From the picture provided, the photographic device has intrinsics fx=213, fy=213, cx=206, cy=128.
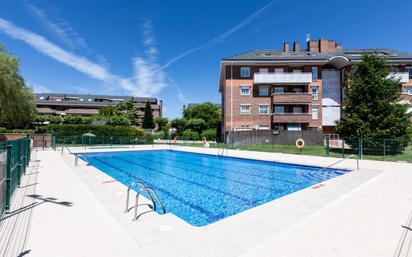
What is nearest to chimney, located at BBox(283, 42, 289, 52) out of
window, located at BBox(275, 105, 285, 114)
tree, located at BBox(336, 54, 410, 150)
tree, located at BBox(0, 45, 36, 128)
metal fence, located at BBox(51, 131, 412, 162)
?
window, located at BBox(275, 105, 285, 114)

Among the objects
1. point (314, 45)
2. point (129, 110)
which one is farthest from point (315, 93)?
point (129, 110)

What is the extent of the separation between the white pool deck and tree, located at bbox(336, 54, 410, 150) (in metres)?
13.4

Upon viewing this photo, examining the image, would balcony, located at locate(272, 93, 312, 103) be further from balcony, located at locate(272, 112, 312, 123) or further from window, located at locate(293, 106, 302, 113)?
balcony, located at locate(272, 112, 312, 123)

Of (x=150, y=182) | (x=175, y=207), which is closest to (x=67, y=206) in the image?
(x=175, y=207)

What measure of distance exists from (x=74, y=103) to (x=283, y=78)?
6409cm

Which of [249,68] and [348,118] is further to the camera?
[249,68]

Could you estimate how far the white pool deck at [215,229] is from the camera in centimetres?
343

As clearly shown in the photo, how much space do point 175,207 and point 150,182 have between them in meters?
3.83

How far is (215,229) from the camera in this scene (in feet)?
13.9

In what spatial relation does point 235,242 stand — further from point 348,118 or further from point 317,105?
point 317,105

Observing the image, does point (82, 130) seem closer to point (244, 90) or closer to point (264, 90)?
point (244, 90)

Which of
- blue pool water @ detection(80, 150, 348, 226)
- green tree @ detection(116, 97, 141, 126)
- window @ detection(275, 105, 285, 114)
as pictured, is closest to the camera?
blue pool water @ detection(80, 150, 348, 226)

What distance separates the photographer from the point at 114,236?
387cm

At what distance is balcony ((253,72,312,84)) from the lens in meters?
30.4
